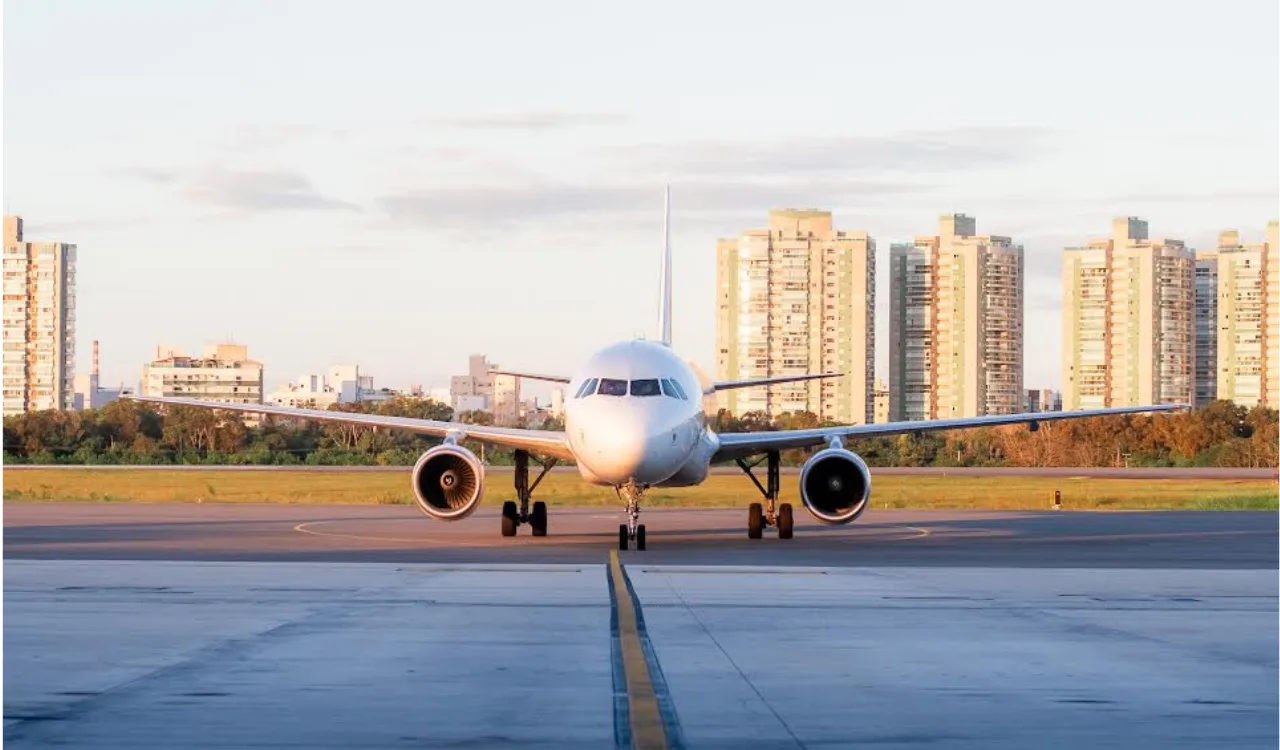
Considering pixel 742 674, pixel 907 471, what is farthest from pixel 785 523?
pixel 907 471

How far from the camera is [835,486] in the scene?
3409 centimetres

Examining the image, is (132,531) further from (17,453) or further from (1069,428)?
(1069,428)

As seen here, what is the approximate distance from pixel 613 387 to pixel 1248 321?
171 m

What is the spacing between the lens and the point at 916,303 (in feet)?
644

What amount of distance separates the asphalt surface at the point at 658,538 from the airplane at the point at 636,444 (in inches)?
22.5

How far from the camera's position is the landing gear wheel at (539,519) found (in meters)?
33.9

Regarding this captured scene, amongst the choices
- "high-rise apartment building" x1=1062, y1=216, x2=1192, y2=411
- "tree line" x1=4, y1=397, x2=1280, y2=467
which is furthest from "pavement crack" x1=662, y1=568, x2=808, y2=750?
"high-rise apartment building" x1=1062, y1=216, x2=1192, y2=411

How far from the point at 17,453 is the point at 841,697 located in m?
92.4

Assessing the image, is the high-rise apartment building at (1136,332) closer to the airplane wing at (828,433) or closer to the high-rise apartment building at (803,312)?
the high-rise apartment building at (803,312)

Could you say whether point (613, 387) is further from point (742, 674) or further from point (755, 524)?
point (742, 674)

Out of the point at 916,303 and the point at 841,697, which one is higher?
the point at 916,303

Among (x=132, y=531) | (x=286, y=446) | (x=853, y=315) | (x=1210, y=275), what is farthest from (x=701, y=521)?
(x=1210, y=275)

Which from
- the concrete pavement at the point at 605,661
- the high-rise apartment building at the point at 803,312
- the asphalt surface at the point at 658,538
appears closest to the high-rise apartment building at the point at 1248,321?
the high-rise apartment building at the point at 803,312

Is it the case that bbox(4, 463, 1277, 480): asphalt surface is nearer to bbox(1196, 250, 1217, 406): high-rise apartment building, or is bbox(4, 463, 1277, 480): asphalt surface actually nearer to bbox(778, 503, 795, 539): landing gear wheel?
bbox(778, 503, 795, 539): landing gear wheel
